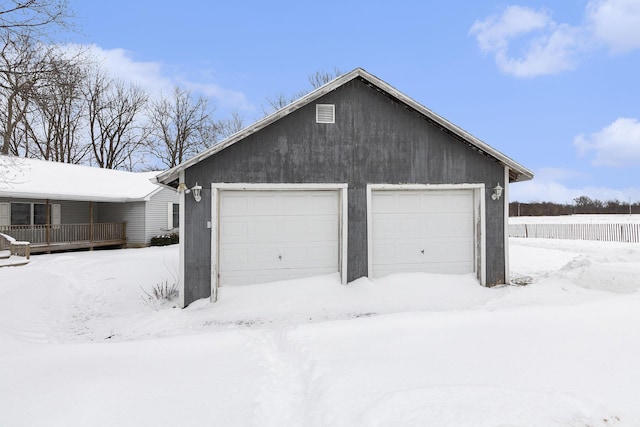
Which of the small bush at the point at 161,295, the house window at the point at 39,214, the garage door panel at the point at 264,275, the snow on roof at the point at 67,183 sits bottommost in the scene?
the small bush at the point at 161,295

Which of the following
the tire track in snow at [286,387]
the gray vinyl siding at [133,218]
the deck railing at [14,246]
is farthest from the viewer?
the gray vinyl siding at [133,218]

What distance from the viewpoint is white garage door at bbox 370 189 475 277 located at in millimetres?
8617

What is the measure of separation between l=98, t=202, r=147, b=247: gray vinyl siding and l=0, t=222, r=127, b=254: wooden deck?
0.36 meters

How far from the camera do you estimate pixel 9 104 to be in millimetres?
8664

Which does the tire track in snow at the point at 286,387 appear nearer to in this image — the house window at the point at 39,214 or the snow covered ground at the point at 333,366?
the snow covered ground at the point at 333,366

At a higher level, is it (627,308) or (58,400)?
(627,308)

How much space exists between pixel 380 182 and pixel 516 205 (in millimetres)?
53298

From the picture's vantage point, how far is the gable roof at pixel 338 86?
7.62m

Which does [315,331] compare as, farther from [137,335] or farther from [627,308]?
[627,308]

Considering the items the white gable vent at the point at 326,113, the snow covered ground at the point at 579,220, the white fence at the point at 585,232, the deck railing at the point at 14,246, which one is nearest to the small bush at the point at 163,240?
the deck railing at the point at 14,246

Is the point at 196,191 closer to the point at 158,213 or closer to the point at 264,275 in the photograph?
the point at 264,275

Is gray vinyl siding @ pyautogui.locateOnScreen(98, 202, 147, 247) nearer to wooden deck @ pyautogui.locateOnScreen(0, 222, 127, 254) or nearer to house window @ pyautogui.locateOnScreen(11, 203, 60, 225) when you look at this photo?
wooden deck @ pyautogui.locateOnScreen(0, 222, 127, 254)

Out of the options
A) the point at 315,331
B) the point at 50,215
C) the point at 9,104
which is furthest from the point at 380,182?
the point at 50,215

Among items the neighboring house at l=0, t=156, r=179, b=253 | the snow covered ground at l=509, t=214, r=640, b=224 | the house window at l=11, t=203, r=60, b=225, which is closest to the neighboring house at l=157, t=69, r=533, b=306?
the neighboring house at l=0, t=156, r=179, b=253
